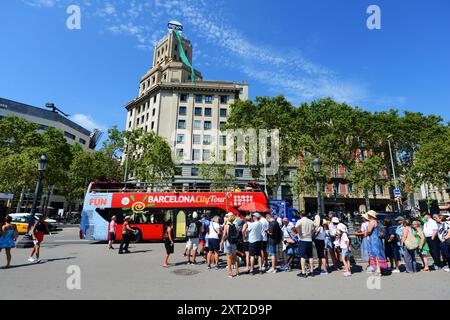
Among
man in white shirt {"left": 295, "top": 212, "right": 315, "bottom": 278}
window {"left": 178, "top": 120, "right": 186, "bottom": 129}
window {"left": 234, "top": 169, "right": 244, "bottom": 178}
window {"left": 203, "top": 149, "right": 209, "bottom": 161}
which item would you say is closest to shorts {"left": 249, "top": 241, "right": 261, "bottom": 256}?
man in white shirt {"left": 295, "top": 212, "right": 315, "bottom": 278}

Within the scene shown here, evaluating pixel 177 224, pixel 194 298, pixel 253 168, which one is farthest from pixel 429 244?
pixel 253 168

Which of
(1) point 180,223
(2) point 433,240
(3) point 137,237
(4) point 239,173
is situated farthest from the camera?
(4) point 239,173

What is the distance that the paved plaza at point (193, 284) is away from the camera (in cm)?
584

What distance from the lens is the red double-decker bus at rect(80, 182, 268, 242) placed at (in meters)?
16.2

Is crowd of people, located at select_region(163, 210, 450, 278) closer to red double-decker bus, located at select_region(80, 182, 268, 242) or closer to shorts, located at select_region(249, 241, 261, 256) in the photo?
shorts, located at select_region(249, 241, 261, 256)

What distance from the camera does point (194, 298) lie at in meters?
5.70

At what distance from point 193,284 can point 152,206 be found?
1048cm

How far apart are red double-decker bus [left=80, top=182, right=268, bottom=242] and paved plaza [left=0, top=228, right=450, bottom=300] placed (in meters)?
7.02

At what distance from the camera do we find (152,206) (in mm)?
16594

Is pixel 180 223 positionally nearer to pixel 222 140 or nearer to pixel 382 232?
pixel 382 232

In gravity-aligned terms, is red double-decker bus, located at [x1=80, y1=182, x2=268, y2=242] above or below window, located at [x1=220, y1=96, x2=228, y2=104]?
below

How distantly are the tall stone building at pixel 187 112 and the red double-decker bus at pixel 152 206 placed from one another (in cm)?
2428

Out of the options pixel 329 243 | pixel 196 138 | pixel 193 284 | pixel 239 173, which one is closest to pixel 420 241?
pixel 329 243

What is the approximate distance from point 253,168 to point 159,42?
140ft
